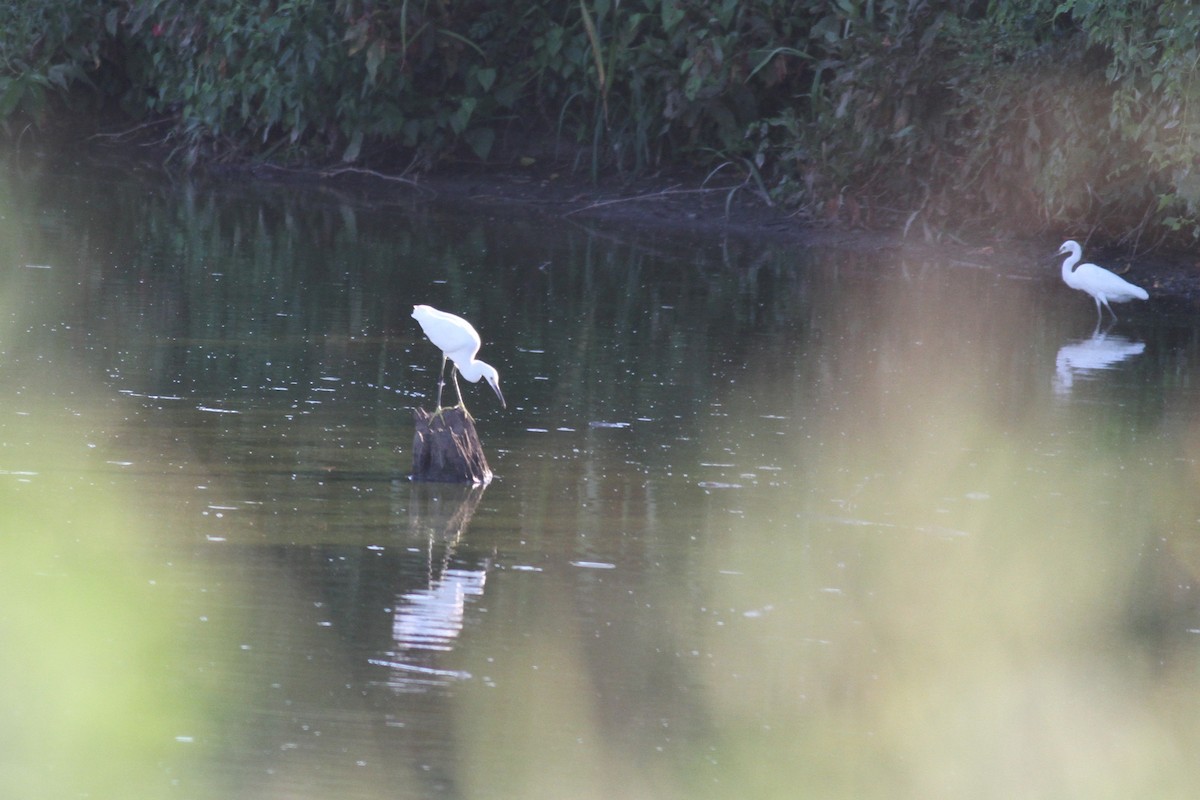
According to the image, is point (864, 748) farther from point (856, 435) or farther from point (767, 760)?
point (856, 435)

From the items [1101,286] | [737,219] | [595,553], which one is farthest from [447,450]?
[737,219]

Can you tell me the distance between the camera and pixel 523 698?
498 cm

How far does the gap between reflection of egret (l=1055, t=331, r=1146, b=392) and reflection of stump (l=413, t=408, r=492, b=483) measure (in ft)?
12.0

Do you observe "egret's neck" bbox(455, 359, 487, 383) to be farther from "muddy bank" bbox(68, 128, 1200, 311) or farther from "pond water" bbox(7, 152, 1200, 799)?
"muddy bank" bbox(68, 128, 1200, 311)

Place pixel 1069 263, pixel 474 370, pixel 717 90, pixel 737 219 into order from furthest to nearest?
1. pixel 717 90
2. pixel 737 219
3. pixel 1069 263
4. pixel 474 370

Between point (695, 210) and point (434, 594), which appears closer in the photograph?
point (434, 594)

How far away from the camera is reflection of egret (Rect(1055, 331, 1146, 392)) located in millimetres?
9913

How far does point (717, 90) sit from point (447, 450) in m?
10.1

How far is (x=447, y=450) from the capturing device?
278 inches

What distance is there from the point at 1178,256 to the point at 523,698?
10485 mm

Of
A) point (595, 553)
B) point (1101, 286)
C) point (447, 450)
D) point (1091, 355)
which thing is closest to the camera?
Answer: point (595, 553)

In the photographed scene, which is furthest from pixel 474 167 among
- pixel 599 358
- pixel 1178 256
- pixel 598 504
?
pixel 598 504

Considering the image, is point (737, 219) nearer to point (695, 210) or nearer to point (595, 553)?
point (695, 210)

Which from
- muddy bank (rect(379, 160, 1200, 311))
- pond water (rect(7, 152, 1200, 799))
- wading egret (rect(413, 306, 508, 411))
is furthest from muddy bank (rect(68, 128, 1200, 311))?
wading egret (rect(413, 306, 508, 411))
